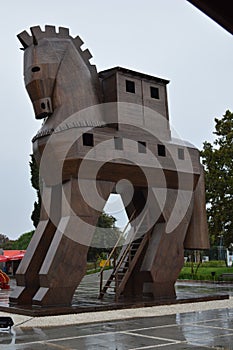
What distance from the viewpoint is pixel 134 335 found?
8.49 metres

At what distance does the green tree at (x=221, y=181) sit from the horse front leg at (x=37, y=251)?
1326 centimetres

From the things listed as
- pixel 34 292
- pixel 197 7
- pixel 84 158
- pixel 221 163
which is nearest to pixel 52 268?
pixel 34 292

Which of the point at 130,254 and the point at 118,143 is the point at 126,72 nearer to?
the point at 118,143

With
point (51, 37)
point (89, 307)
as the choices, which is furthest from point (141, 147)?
point (89, 307)

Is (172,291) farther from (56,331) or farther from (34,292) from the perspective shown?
(56,331)

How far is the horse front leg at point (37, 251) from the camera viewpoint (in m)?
12.7

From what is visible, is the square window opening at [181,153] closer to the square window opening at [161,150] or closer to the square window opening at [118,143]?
the square window opening at [161,150]

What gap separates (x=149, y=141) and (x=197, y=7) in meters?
10.9

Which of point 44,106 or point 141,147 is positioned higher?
point 44,106

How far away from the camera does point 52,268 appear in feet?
38.3

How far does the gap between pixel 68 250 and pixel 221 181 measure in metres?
14.3

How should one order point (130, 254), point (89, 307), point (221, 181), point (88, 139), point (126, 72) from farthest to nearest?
point (221, 181)
point (130, 254)
point (126, 72)
point (88, 139)
point (89, 307)

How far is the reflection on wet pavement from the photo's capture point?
296 inches

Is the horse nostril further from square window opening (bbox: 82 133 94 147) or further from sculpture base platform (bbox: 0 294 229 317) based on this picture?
sculpture base platform (bbox: 0 294 229 317)
